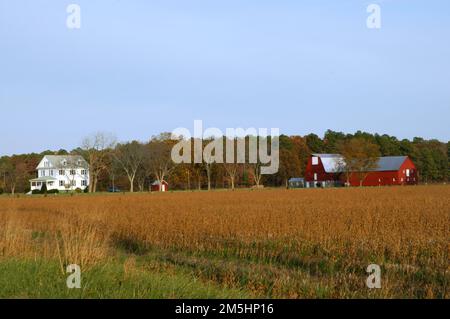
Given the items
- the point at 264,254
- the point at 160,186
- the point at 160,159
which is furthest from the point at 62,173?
the point at 264,254

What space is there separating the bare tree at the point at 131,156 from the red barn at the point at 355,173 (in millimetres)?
36564

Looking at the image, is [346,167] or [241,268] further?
[346,167]

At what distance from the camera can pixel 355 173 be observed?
102750 mm

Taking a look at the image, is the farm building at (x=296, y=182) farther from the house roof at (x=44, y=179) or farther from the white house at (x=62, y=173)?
the house roof at (x=44, y=179)

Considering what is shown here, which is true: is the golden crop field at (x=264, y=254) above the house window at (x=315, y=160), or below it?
below

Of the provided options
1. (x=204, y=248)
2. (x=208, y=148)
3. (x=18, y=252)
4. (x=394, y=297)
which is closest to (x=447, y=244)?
(x=394, y=297)

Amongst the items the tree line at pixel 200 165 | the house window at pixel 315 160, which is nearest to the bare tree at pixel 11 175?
the tree line at pixel 200 165

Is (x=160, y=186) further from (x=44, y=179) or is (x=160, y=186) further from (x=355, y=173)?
(x=355, y=173)

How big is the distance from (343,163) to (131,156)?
1654 inches

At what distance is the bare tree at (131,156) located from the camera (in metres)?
94.4
